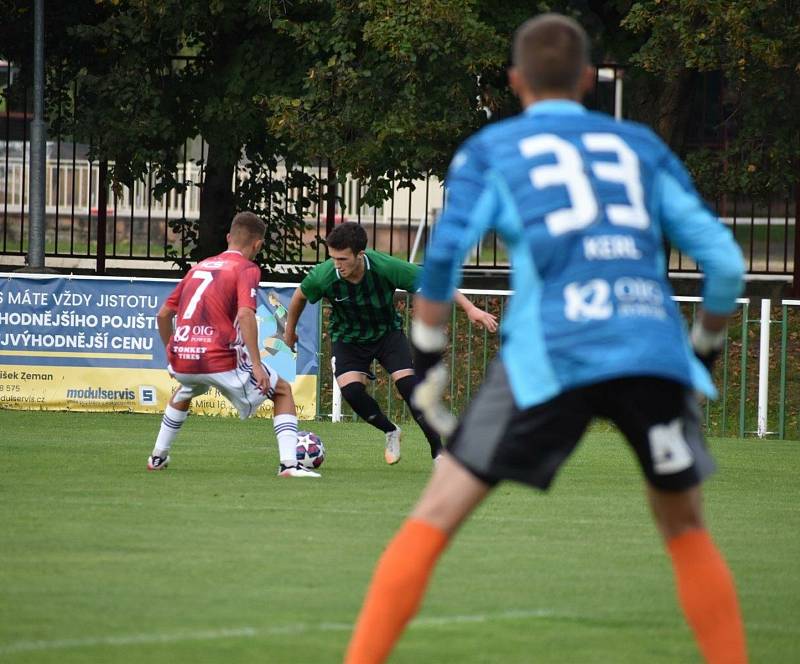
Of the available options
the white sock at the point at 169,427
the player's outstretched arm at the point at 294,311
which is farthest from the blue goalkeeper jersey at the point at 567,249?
the player's outstretched arm at the point at 294,311

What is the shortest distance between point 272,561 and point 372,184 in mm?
A: 12384

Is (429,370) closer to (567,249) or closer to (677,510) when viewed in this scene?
(567,249)

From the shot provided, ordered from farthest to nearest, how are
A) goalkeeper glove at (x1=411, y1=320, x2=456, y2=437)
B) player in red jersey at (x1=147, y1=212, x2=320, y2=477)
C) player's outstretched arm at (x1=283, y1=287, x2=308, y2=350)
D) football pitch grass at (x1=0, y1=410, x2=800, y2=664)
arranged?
player's outstretched arm at (x1=283, y1=287, x2=308, y2=350) → player in red jersey at (x1=147, y1=212, x2=320, y2=477) → football pitch grass at (x1=0, y1=410, x2=800, y2=664) → goalkeeper glove at (x1=411, y1=320, x2=456, y2=437)

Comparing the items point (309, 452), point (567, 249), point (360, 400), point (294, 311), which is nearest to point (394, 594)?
point (567, 249)

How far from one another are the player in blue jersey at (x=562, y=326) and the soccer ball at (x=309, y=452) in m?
6.46

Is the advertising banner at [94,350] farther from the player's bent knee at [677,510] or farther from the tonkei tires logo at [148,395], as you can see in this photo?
the player's bent knee at [677,510]

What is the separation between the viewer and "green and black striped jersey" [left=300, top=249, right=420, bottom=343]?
11.0 meters

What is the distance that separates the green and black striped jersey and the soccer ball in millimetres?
825

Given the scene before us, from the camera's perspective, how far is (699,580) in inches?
173

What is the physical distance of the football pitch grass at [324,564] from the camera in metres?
5.33

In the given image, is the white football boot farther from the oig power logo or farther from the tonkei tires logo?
the tonkei tires logo

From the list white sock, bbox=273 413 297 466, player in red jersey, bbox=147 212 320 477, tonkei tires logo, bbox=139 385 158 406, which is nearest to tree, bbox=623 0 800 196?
tonkei tires logo, bbox=139 385 158 406

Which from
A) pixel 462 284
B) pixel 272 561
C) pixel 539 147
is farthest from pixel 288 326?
pixel 462 284

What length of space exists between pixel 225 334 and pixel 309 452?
111 cm
